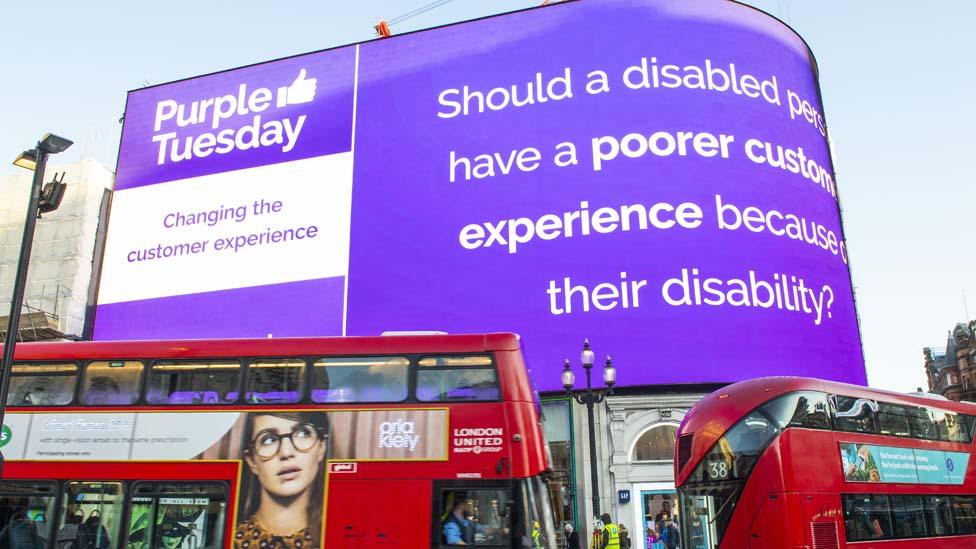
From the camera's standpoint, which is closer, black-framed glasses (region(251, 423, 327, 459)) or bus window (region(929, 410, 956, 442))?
black-framed glasses (region(251, 423, 327, 459))

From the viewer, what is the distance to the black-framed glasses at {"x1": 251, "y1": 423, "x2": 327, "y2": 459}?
11.5m

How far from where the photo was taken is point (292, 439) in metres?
11.5

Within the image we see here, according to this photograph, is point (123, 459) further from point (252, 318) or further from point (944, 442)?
point (252, 318)

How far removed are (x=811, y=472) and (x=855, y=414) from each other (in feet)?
6.56

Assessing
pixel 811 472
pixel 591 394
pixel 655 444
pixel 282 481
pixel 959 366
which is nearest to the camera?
pixel 282 481

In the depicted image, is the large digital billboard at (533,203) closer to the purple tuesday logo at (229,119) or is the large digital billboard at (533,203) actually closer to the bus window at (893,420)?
the purple tuesday logo at (229,119)

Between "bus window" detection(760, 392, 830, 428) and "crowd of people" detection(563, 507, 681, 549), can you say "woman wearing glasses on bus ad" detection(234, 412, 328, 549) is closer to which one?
"bus window" detection(760, 392, 830, 428)

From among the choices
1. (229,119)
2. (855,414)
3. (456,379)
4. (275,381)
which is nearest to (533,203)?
(229,119)

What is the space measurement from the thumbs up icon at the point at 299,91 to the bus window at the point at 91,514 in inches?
911

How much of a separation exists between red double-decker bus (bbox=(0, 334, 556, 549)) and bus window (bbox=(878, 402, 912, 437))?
7.63 meters

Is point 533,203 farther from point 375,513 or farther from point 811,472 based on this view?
point 375,513

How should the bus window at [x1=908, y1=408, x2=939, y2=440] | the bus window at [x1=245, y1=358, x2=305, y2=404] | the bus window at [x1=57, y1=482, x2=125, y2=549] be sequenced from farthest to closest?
the bus window at [x1=908, y1=408, x2=939, y2=440], the bus window at [x1=245, y1=358, x2=305, y2=404], the bus window at [x1=57, y1=482, x2=125, y2=549]

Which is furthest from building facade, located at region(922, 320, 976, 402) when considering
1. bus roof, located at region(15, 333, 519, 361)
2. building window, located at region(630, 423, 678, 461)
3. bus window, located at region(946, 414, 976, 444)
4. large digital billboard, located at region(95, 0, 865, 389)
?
bus roof, located at region(15, 333, 519, 361)

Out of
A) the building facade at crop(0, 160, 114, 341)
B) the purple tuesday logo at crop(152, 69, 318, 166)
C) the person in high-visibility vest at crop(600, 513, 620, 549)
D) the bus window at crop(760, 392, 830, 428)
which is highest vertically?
the purple tuesday logo at crop(152, 69, 318, 166)
